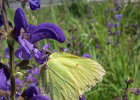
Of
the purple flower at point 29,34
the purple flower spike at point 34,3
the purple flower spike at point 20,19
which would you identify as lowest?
the purple flower at point 29,34

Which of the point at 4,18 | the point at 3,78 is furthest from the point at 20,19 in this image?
the point at 3,78

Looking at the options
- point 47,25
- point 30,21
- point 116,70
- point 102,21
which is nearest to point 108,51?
point 116,70

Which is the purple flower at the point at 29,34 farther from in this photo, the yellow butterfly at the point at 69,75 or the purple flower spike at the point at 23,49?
the yellow butterfly at the point at 69,75

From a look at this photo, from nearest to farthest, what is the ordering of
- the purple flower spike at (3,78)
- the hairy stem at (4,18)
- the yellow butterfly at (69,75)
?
the hairy stem at (4,18), the purple flower spike at (3,78), the yellow butterfly at (69,75)

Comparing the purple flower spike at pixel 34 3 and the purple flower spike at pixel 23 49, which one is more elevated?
the purple flower spike at pixel 34 3

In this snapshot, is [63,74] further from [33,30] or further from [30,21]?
[30,21]

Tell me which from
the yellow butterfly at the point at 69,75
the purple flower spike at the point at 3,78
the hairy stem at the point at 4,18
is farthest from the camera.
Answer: the yellow butterfly at the point at 69,75

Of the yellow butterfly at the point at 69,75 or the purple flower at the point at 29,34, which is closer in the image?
the purple flower at the point at 29,34

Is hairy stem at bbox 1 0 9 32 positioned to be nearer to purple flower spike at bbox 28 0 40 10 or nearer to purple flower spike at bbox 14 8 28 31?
purple flower spike at bbox 14 8 28 31

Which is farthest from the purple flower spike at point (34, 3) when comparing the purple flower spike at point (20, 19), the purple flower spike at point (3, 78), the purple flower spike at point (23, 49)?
the purple flower spike at point (3, 78)

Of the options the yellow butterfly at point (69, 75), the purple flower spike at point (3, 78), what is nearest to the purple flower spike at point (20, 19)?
the purple flower spike at point (3, 78)
